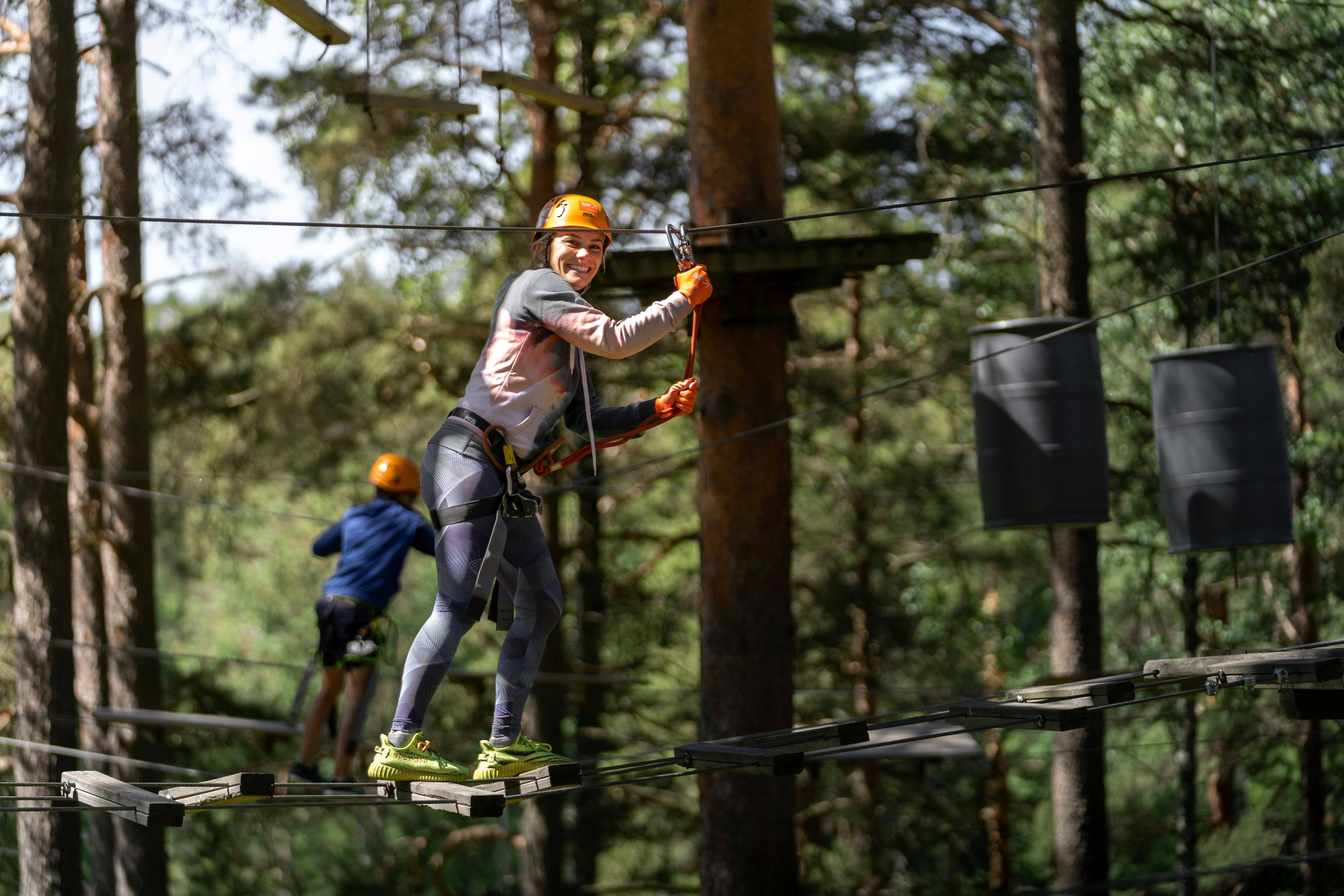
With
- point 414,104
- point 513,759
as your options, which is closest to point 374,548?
point 414,104

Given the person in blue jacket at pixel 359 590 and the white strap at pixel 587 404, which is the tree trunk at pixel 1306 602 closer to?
the person in blue jacket at pixel 359 590

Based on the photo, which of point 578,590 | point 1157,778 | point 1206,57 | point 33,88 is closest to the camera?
point 33,88

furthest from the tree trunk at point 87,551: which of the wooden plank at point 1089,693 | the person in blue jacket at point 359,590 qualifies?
the wooden plank at point 1089,693

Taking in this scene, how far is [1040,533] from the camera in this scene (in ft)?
55.5

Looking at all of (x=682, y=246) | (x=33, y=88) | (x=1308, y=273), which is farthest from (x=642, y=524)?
(x=682, y=246)

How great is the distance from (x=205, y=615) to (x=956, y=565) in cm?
2362

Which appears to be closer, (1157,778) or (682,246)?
(682,246)

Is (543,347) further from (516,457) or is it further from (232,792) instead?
(232,792)

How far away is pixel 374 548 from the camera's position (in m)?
6.61

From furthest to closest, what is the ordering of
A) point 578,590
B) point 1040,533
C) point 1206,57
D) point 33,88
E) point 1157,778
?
point 1157,778 → point 1040,533 → point 578,590 → point 1206,57 → point 33,88

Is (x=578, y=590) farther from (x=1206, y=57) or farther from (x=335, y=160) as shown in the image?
(x=1206, y=57)

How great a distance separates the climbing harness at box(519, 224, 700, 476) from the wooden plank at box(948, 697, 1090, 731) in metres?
1.44

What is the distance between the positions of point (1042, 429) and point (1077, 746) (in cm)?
424

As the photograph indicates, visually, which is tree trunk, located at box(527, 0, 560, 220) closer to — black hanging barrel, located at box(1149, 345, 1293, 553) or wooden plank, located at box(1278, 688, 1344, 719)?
black hanging barrel, located at box(1149, 345, 1293, 553)
